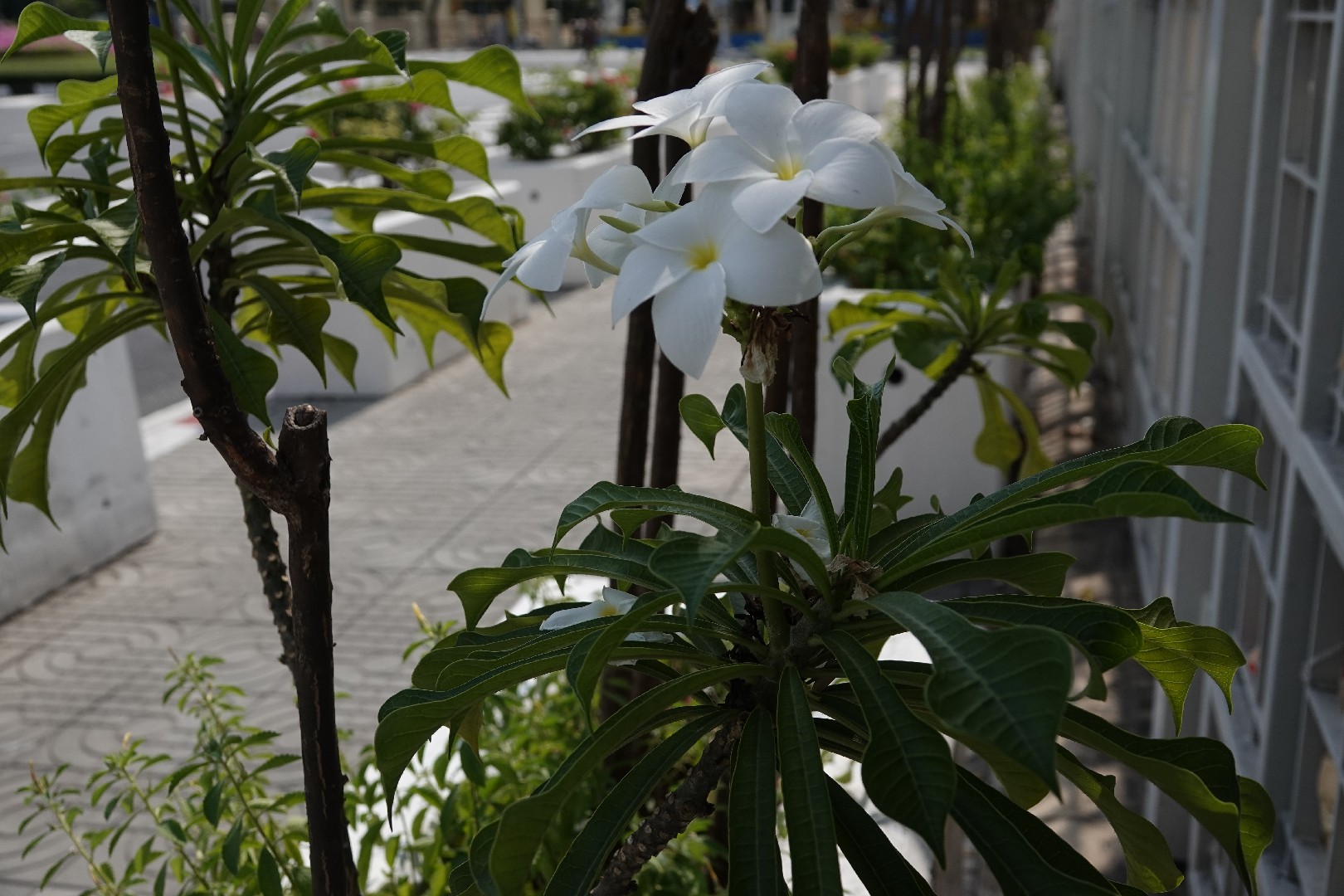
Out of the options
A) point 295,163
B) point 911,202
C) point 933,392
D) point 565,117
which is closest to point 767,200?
point 911,202

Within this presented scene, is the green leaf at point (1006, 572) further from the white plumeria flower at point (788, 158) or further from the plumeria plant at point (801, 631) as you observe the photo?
the white plumeria flower at point (788, 158)

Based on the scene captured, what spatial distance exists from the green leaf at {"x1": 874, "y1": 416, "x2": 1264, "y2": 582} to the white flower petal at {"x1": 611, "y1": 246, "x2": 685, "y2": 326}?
0.35 m

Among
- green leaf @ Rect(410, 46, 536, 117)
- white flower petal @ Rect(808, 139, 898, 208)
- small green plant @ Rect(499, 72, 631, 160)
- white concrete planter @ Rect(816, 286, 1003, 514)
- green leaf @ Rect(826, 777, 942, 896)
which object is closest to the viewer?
white flower petal @ Rect(808, 139, 898, 208)

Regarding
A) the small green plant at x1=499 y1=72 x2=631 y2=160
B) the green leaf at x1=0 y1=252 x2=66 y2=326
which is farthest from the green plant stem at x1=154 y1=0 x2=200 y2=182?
the small green plant at x1=499 y1=72 x2=631 y2=160

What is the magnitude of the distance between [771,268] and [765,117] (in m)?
0.16

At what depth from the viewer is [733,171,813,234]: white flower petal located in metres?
0.86

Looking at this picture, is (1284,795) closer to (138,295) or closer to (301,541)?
(301,541)

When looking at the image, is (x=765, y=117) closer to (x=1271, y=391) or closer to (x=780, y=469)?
(x=780, y=469)

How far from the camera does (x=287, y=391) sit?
788cm

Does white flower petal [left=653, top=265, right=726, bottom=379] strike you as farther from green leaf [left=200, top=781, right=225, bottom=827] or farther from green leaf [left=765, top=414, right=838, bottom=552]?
green leaf [left=200, top=781, right=225, bottom=827]

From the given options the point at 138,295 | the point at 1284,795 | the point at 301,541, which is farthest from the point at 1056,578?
the point at 1284,795

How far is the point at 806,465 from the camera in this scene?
126 centimetres

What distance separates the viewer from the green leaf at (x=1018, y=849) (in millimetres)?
995

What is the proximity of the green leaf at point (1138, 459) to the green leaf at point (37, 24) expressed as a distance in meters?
1.18
